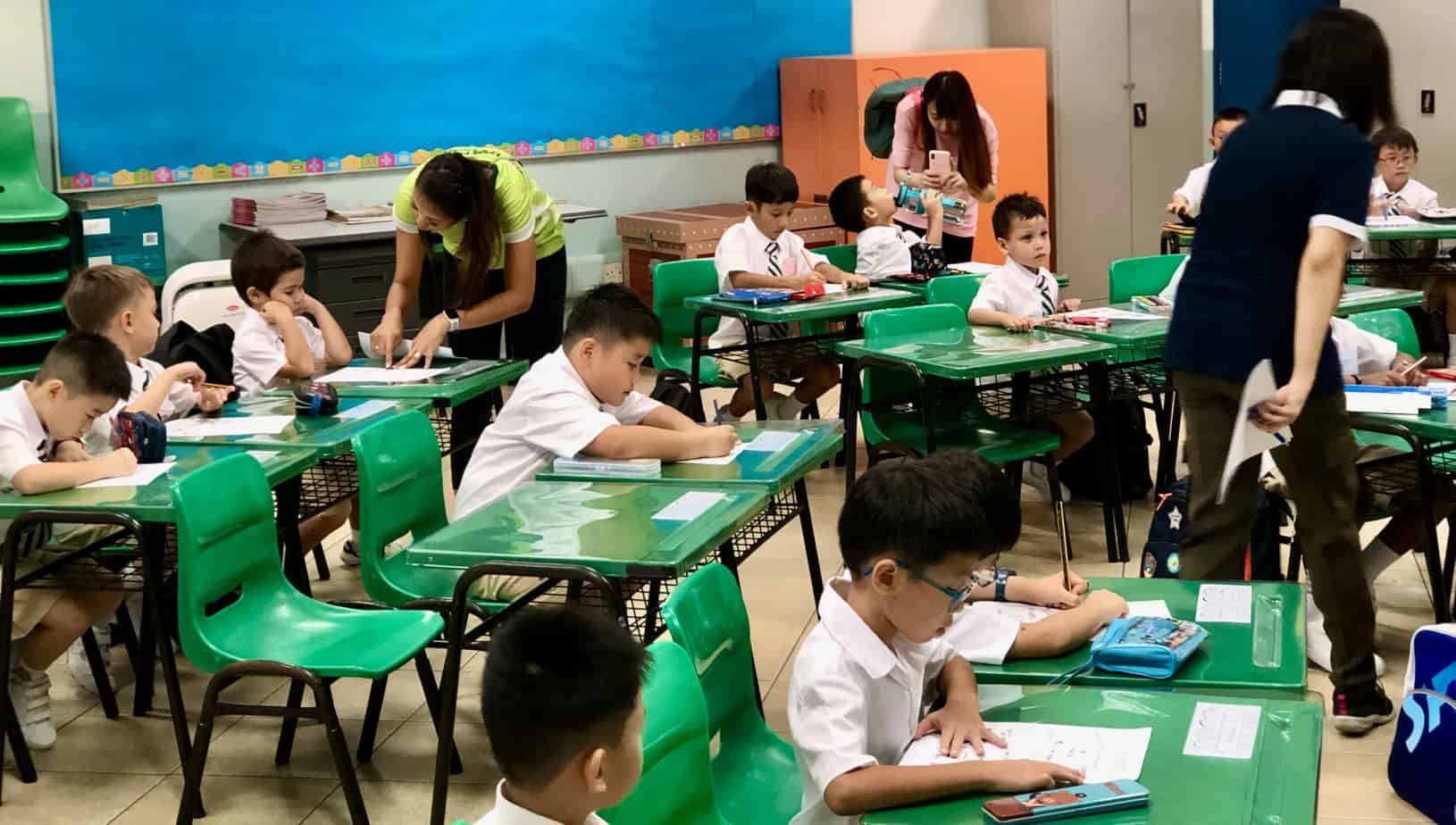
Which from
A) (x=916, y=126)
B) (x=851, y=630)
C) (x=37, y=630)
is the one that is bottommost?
(x=37, y=630)

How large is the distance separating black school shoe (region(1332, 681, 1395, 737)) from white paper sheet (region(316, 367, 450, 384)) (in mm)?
2537

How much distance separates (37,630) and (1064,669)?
2.45 meters

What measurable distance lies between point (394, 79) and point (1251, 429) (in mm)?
5566

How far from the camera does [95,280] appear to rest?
13.6 feet

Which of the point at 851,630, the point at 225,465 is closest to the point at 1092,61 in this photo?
the point at 225,465

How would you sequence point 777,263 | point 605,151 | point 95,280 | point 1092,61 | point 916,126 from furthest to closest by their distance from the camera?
point 1092,61, point 605,151, point 916,126, point 777,263, point 95,280

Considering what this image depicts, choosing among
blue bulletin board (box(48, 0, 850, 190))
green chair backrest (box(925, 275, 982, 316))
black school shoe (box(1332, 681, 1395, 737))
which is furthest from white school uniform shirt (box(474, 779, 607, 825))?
blue bulletin board (box(48, 0, 850, 190))

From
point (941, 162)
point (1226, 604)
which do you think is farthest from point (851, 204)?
point (1226, 604)

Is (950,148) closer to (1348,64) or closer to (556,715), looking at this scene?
(1348,64)

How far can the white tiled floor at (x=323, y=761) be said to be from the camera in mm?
3387

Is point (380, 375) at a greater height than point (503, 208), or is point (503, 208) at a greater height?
point (503, 208)

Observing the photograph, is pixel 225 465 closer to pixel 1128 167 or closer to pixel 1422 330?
pixel 1422 330

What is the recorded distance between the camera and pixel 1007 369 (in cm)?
451

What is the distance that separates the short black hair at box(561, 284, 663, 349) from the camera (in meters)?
3.53
